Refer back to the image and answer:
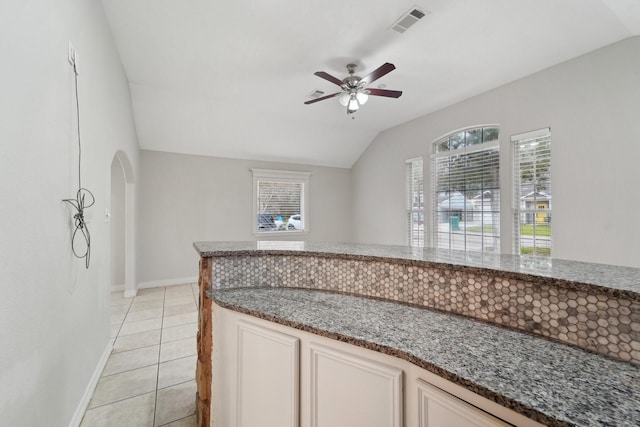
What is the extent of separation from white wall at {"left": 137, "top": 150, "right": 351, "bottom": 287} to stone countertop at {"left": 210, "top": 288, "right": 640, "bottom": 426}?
4347 millimetres

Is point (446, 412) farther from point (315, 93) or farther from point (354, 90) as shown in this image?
point (315, 93)

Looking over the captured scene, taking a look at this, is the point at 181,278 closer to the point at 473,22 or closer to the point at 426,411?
the point at 426,411

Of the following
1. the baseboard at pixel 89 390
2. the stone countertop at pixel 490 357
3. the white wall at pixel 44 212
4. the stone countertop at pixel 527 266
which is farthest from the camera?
the baseboard at pixel 89 390

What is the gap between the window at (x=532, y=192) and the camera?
3.44 meters

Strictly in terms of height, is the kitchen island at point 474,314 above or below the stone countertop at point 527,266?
below

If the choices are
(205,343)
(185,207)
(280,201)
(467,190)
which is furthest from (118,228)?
(467,190)

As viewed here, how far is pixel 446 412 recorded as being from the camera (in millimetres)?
720

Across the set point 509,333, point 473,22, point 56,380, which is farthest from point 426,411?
point 473,22

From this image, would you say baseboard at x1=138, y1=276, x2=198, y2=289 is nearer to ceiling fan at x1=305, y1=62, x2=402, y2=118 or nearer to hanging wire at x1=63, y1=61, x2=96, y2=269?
hanging wire at x1=63, y1=61, x2=96, y2=269

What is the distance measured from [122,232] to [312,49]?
4.24 meters

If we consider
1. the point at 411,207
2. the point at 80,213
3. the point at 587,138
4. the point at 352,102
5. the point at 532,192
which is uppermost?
the point at 352,102

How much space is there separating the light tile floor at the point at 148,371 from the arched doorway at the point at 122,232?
57 cm

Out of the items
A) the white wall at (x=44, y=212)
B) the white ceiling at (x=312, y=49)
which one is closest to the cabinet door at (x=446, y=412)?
the white wall at (x=44, y=212)

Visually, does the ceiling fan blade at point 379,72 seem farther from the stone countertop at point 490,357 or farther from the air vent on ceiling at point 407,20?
the stone countertop at point 490,357
